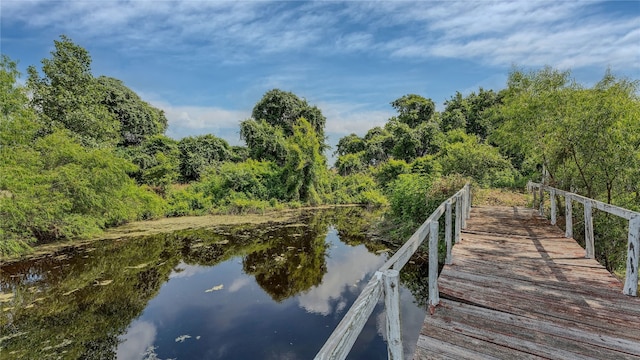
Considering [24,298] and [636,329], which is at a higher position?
[636,329]

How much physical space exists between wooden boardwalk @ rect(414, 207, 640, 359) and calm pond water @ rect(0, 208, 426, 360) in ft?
6.96

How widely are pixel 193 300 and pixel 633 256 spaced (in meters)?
7.65

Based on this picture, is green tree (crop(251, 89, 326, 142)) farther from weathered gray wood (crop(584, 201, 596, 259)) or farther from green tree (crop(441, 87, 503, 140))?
weathered gray wood (crop(584, 201, 596, 259))

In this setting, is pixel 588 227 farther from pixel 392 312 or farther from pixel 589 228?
pixel 392 312

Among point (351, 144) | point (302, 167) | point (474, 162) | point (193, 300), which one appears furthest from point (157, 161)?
point (351, 144)

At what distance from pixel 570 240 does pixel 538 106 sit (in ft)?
11.0

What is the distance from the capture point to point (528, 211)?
8453 millimetres

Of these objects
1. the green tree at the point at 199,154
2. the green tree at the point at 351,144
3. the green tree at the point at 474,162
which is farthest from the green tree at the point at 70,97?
the green tree at the point at 351,144

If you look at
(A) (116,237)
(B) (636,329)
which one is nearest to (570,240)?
(B) (636,329)

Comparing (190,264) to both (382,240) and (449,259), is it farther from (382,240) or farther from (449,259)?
(449,259)

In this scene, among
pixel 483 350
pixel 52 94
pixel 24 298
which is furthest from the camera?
pixel 52 94

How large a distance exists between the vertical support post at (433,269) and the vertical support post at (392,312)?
1.46 metres

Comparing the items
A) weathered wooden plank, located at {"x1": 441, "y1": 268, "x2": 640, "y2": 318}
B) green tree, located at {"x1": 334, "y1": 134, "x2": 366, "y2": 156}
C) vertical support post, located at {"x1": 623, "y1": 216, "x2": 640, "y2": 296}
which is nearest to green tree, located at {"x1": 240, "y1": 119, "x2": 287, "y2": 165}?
green tree, located at {"x1": 334, "y1": 134, "x2": 366, "y2": 156}

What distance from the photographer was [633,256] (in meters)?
3.20
